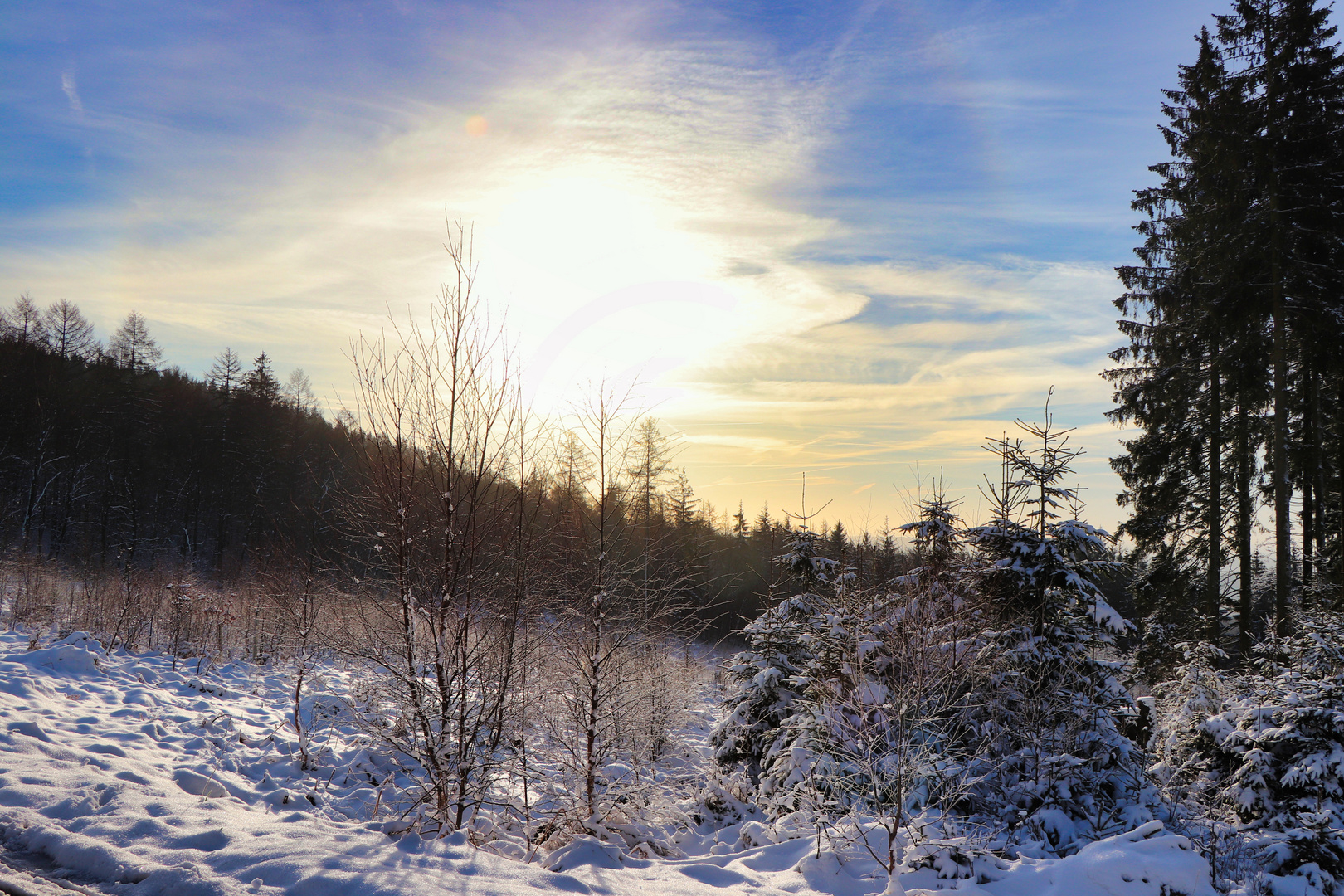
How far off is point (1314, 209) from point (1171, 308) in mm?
2937

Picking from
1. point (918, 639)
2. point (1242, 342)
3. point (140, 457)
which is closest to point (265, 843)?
point (918, 639)

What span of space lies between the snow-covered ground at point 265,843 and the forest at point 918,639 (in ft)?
0.30

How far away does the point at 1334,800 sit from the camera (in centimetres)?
679

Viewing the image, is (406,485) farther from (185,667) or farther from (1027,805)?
(185,667)

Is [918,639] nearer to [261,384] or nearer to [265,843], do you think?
[265,843]

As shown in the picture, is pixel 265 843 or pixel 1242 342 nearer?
pixel 265 843

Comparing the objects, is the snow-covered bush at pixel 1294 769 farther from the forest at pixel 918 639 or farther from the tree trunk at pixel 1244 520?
the tree trunk at pixel 1244 520

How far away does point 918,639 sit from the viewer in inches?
261

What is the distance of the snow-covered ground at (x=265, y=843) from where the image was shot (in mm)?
4074

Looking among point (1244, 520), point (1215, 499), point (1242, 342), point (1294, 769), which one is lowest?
point (1294, 769)

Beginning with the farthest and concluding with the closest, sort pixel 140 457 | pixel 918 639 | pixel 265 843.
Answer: pixel 140 457
pixel 918 639
pixel 265 843

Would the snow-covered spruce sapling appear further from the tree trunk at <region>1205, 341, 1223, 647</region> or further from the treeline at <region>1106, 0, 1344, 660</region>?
the tree trunk at <region>1205, 341, 1223, 647</region>

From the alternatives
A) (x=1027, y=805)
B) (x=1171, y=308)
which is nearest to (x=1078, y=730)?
(x=1027, y=805)

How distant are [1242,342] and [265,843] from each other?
18.3 meters
